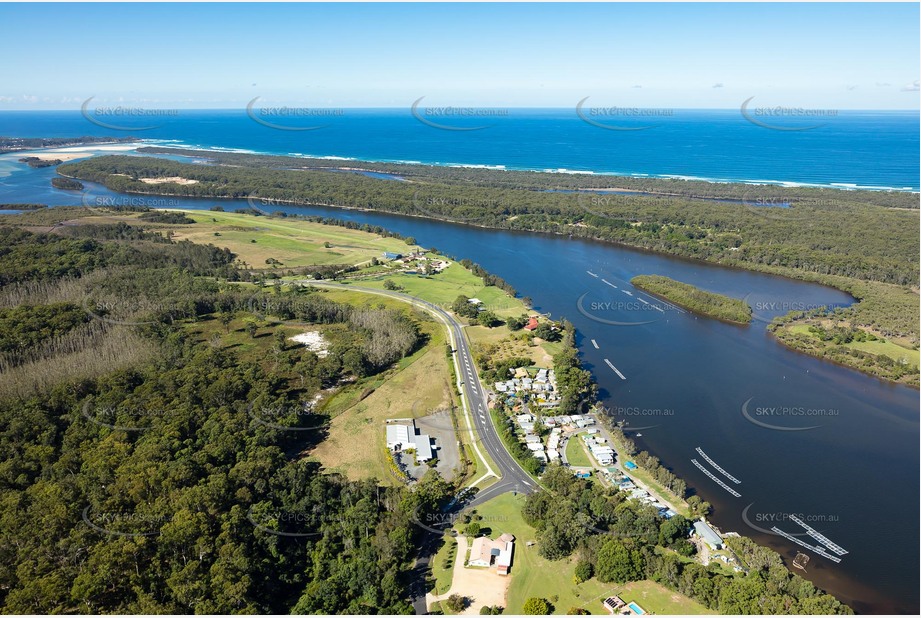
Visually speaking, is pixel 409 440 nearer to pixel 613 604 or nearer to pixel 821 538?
pixel 613 604

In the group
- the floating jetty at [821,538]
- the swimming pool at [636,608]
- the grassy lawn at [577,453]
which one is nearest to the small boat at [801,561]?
the floating jetty at [821,538]

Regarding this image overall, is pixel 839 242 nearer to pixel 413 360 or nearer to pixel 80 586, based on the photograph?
pixel 413 360

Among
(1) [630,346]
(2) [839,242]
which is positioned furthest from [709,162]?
(1) [630,346]

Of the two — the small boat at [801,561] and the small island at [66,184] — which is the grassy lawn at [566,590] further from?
the small island at [66,184]

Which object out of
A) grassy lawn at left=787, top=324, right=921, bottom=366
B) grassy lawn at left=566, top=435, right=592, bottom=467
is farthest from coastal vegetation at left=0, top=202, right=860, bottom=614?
grassy lawn at left=787, top=324, right=921, bottom=366

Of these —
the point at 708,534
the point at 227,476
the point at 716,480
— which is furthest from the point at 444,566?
the point at 716,480
